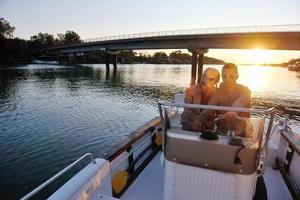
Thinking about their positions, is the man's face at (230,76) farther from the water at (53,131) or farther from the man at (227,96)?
the water at (53,131)

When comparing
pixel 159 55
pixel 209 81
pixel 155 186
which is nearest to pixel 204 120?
pixel 209 81

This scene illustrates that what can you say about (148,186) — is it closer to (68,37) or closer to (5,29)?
(5,29)

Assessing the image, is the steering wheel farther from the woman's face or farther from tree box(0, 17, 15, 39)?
tree box(0, 17, 15, 39)

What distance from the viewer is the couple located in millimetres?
3184

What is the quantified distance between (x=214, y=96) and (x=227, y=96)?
20cm

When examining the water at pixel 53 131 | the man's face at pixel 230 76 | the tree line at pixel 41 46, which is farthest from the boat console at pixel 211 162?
the tree line at pixel 41 46

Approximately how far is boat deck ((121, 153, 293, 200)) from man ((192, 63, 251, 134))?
5.22 ft

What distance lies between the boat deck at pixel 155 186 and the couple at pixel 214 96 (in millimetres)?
1544

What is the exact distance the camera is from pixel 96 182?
3.03 meters

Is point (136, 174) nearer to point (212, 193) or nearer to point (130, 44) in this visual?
point (212, 193)

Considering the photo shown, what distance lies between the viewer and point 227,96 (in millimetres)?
3615

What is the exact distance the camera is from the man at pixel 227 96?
10.5ft

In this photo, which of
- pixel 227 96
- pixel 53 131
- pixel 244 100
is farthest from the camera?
pixel 53 131

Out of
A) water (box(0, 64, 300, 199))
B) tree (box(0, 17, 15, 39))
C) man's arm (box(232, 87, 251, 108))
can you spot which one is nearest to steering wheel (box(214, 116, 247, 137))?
man's arm (box(232, 87, 251, 108))
